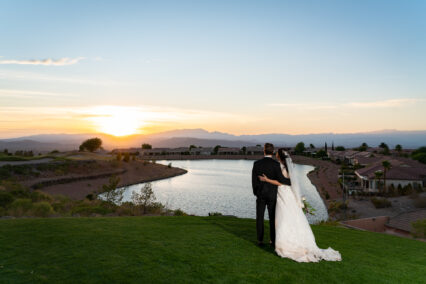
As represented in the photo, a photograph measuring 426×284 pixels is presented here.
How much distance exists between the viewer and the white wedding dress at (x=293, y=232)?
266 inches

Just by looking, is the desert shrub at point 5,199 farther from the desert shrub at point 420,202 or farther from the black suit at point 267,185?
the desert shrub at point 420,202

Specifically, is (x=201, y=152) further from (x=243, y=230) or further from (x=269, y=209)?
(x=269, y=209)

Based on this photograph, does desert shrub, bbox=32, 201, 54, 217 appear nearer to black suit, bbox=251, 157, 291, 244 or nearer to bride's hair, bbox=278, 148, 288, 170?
black suit, bbox=251, 157, 291, 244

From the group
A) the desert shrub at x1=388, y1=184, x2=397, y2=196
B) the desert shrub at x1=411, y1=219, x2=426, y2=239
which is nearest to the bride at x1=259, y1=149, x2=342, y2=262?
the desert shrub at x1=411, y1=219, x2=426, y2=239

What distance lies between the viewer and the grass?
5.70 m

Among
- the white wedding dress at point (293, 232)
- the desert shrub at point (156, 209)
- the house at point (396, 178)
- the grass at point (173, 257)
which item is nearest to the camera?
the grass at point (173, 257)

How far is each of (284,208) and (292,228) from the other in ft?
1.40

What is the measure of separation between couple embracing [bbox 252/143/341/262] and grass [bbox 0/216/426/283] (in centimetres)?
30

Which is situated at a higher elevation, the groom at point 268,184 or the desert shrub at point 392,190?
the groom at point 268,184

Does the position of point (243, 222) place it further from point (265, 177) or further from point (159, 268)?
point (159, 268)

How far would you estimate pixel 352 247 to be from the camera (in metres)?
8.26

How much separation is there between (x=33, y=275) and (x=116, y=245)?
1.89 metres

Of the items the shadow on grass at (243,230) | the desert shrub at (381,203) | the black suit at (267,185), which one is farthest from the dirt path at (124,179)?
the black suit at (267,185)

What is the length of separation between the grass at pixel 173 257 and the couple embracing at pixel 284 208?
305mm
